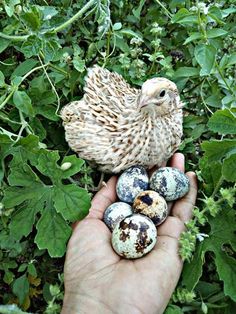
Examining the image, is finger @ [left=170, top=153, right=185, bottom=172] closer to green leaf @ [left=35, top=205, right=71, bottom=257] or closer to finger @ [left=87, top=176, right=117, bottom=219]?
finger @ [left=87, top=176, right=117, bottom=219]

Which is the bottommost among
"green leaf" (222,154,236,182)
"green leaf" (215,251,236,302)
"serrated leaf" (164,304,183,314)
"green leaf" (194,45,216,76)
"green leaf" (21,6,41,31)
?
"serrated leaf" (164,304,183,314)

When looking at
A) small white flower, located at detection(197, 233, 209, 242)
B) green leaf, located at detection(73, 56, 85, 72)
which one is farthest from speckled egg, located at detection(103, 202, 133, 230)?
green leaf, located at detection(73, 56, 85, 72)

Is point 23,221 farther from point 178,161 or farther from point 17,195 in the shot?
point 178,161

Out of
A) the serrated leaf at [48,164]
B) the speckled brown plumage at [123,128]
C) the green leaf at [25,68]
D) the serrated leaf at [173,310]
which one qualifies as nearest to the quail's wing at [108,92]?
the speckled brown plumage at [123,128]

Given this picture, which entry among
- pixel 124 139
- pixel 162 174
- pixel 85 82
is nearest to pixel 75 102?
pixel 85 82

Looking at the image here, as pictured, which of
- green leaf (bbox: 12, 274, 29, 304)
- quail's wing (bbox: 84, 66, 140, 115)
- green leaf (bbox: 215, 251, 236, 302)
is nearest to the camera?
green leaf (bbox: 215, 251, 236, 302)

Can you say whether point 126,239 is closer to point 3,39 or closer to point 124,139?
point 124,139

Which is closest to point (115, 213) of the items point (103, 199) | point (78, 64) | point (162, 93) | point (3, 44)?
point (103, 199)

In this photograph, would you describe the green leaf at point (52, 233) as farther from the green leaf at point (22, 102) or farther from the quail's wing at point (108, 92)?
the quail's wing at point (108, 92)
